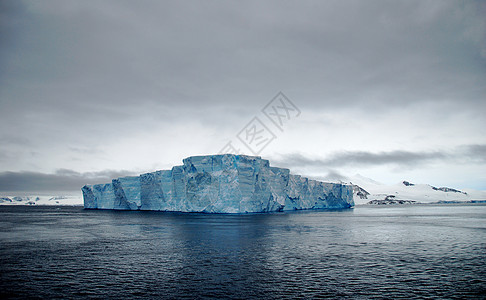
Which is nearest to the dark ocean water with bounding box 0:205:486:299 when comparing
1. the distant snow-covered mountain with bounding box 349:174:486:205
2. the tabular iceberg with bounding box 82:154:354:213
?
the tabular iceberg with bounding box 82:154:354:213

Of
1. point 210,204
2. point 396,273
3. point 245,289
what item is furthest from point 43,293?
point 210,204

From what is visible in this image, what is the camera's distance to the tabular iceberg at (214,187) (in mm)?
40375

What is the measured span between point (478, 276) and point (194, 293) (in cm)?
896

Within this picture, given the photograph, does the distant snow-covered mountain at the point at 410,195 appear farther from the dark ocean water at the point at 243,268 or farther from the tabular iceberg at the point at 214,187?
the dark ocean water at the point at 243,268

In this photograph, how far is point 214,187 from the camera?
1614 inches

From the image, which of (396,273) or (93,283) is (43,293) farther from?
(396,273)

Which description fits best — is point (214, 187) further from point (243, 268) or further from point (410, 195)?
point (410, 195)

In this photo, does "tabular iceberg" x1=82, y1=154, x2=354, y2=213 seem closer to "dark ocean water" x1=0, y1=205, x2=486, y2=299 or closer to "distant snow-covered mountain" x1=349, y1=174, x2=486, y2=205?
"dark ocean water" x1=0, y1=205, x2=486, y2=299

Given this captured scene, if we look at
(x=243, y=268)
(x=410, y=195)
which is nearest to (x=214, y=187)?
(x=243, y=268)

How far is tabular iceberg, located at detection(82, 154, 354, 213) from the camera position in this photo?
132 ft

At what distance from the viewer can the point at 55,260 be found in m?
13.1

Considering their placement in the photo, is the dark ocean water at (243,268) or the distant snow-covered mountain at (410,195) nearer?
the dark ocean water at (243,268)

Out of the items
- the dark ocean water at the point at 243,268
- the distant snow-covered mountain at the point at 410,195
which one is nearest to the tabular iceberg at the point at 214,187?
the dark ocean water at the point at 243,268

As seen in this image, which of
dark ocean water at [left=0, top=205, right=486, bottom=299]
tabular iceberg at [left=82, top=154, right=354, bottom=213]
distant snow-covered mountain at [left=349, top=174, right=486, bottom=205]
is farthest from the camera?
distant snow-covered mountain at [left=349, top=174, right=486, bottom=205]
